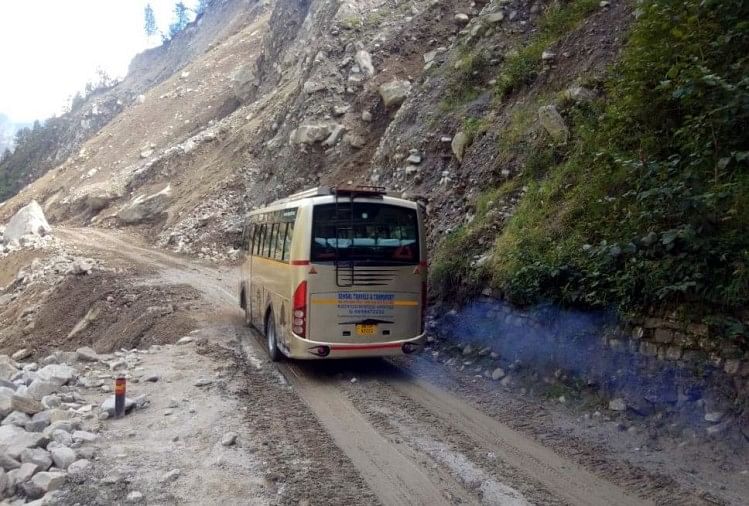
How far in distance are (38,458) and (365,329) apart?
4664mm

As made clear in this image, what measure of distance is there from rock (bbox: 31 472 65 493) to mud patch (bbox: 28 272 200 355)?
778cm

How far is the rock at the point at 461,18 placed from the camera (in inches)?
931

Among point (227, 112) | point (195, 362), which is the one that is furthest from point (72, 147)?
point (195, 362)

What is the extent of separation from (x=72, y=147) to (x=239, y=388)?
6652cm

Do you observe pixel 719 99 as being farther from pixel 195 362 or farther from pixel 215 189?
pixel 215 189

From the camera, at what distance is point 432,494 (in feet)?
17.2

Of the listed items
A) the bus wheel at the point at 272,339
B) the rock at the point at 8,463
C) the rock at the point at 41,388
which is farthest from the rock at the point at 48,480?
the bus wheel at the point at 272,339

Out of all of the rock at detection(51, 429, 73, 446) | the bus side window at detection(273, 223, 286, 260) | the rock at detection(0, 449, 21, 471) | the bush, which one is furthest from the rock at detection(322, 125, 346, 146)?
the rock at detection(0, 449, 21, 471)

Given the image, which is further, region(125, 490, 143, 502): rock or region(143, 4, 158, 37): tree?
region(143, 4, 158, 37): tree

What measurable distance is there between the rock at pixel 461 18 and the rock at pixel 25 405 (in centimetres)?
2106

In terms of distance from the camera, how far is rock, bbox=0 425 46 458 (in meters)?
5.89

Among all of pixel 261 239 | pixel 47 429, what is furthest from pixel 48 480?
pixel 261 239

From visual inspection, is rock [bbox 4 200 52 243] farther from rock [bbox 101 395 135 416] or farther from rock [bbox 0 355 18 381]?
rock [bbox 101 395 135 416]

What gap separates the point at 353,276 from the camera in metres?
9.12
